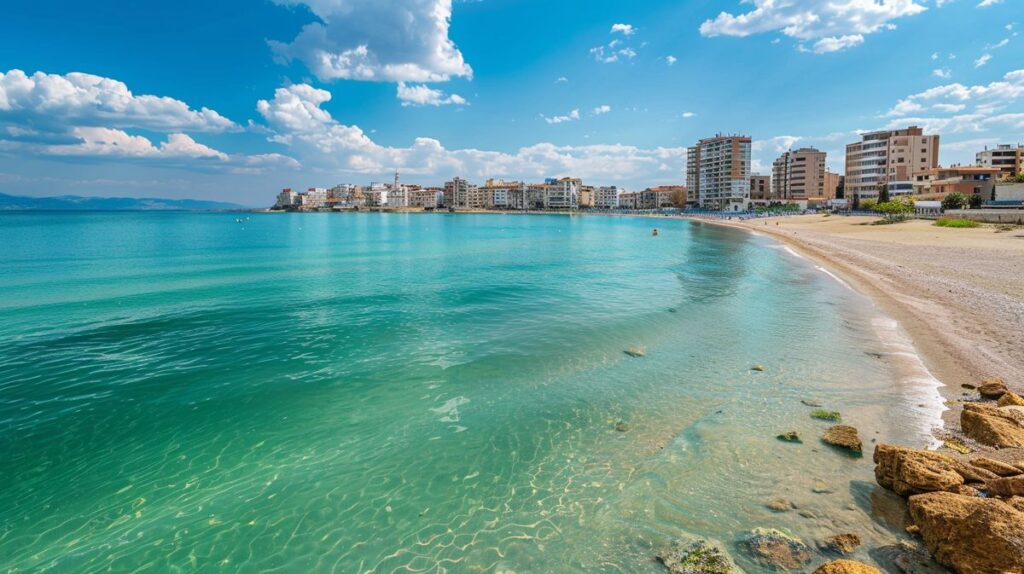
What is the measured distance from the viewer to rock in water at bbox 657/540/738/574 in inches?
231

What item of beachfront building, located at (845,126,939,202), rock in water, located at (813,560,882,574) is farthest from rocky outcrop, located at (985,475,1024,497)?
beachfront building, located at (845,126,939,202)

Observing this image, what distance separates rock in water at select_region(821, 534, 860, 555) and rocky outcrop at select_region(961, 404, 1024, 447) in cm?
394

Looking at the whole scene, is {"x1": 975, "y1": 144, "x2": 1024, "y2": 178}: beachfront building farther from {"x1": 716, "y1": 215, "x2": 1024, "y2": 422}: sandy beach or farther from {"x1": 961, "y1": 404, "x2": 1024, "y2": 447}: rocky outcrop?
{"x1": 961, "y1": 404, "x2": 1024, "y2": 447}: rocky outcrop

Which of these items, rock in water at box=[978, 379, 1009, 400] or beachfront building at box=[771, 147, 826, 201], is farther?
beachfront building at box=[771, 147, 826, 201]

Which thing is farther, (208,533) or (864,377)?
(864,377)

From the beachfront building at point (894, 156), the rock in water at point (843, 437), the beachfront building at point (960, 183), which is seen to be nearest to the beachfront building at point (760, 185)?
the beachfront building at point (894, 156)

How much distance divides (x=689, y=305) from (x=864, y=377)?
415 inches

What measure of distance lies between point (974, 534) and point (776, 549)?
1.99m

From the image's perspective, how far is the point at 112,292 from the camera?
25578 millimetres

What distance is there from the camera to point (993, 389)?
10367 mm

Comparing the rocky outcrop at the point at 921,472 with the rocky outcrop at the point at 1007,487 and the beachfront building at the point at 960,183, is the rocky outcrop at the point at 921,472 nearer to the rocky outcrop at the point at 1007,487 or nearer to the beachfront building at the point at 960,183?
the rocky outcrop at the point at 1007,487

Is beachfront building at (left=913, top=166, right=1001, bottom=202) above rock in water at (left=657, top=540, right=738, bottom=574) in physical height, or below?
above

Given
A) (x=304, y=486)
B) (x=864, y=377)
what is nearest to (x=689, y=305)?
(x=864, y=377)

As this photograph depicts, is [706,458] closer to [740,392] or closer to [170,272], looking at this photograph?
[740,392]
